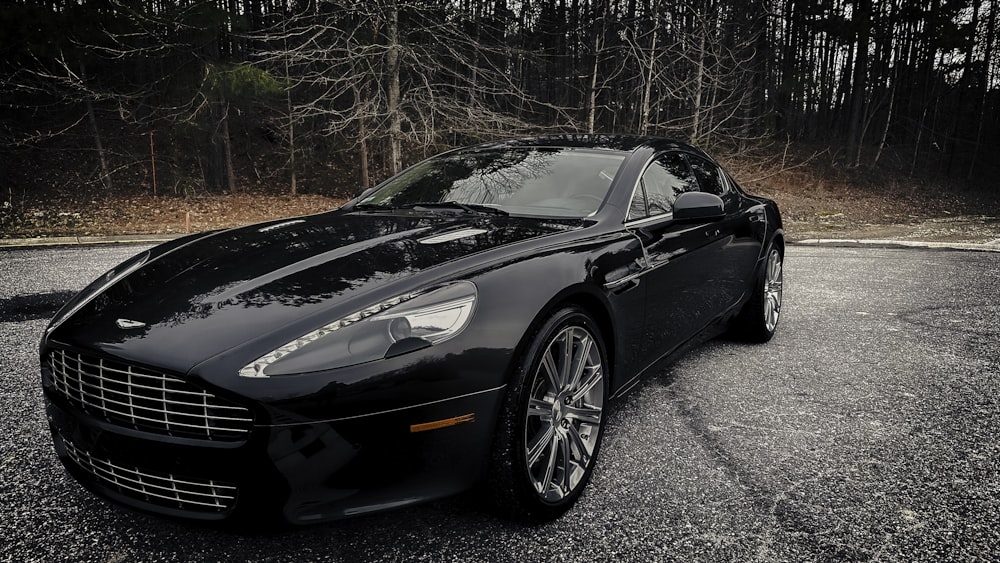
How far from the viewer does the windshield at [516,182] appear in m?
3.04

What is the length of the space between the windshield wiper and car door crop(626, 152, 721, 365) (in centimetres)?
64

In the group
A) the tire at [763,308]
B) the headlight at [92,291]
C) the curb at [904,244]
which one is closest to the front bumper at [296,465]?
the headlight at [92,291]

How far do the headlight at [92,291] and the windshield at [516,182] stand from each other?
1229 mm

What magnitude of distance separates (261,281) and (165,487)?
70 cm

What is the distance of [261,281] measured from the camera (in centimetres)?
211

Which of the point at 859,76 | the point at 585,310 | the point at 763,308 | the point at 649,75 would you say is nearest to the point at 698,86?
the point at 649,75

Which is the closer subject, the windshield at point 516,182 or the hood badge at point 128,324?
the hood badge at point 128,324

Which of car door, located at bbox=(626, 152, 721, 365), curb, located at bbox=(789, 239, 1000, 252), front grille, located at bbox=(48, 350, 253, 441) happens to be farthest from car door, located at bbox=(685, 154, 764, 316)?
curb, located at bbox=(789, 239, 1000, 252)

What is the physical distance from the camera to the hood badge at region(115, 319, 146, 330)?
1.91 metres

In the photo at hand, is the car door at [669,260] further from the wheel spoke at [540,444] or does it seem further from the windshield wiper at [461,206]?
the wheel spoke at [540,444]

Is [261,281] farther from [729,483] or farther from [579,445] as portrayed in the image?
[729,483]

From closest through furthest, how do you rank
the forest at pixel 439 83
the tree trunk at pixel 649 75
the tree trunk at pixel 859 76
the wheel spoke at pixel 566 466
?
1. the wheel spoke at pixel 566 466
2. the forest at pixel 439 83
3. the tree trunk at pixel 649 75
4. the tree trunk at pixel 859 76

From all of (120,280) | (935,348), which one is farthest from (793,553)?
(935,348)

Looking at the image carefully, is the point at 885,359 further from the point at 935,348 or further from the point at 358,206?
the point at 358,206
